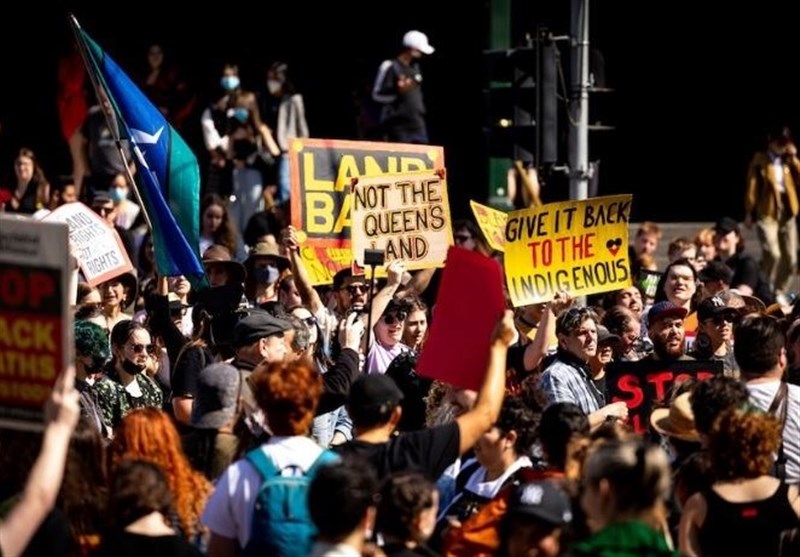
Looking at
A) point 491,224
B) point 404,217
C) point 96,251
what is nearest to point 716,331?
point 404,217

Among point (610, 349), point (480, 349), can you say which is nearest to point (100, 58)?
point (610, 349)

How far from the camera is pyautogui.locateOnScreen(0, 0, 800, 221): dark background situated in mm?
23094

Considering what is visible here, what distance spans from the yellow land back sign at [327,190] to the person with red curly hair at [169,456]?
4515mm

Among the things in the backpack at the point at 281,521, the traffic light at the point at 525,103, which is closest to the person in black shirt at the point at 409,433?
Answer: the backpack at the point at 281,521

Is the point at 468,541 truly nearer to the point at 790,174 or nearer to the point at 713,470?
the point at 713,470

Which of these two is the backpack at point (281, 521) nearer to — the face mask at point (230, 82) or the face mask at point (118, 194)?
the face mask at point (118, 194)

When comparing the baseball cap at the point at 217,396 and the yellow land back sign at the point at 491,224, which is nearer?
the baseball cap at the point at 217,396

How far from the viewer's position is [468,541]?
23.5 ft

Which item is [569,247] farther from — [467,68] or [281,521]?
[467,68]

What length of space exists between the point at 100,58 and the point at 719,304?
3593 mm

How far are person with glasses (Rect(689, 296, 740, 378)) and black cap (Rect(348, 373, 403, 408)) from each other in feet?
12.5

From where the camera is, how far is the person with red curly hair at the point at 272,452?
713 centimetres

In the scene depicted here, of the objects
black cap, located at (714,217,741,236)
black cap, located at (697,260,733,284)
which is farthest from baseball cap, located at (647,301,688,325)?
black cap, located at (714,217,741,236)

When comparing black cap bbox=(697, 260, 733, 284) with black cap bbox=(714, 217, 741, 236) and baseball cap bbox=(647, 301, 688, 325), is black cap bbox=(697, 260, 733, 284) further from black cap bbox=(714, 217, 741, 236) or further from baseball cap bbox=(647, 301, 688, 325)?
black cap bbox=(714, 217, 741, 236)
